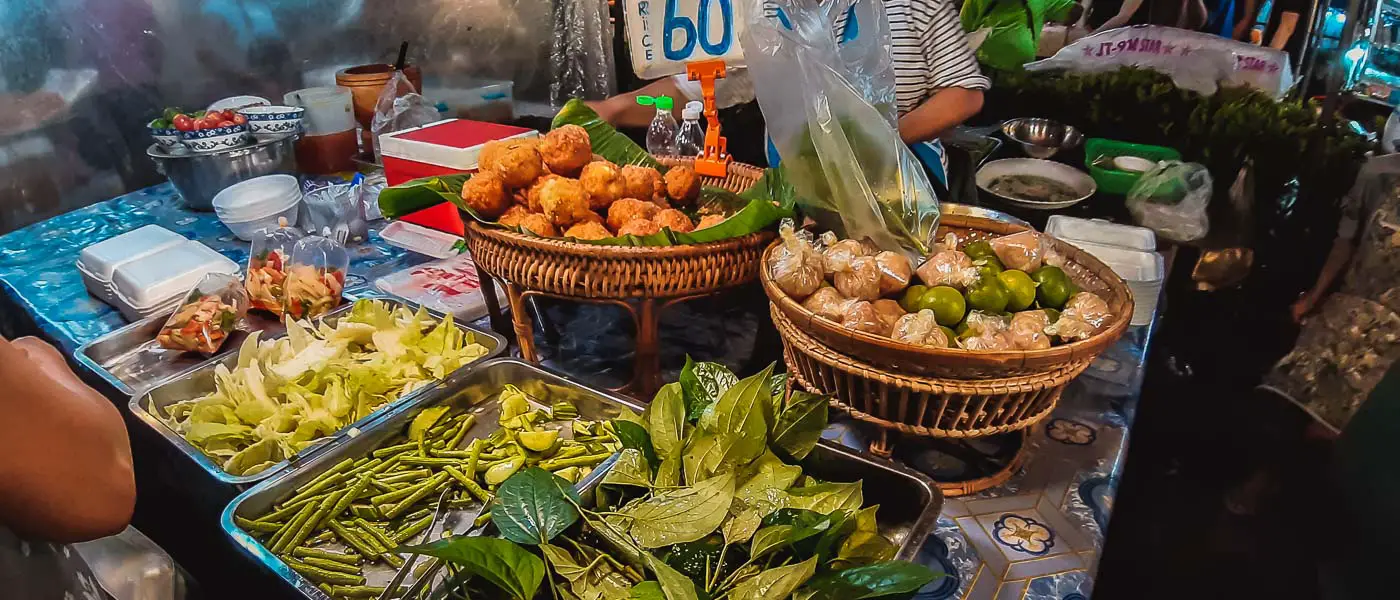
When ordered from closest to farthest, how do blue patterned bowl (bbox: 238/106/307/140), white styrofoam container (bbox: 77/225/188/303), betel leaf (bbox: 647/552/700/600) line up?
betel leaf (bbox: 647/552/700/600) < white styrofoam container (bbox: 77/225/188/303) < blue patterned bowl (bbox: 238/106/307/140)

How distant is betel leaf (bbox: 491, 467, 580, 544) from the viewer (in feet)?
3.20

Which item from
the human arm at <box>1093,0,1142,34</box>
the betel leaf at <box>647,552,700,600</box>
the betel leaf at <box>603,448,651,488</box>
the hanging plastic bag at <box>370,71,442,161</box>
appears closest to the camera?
the betel leaf at <box>647,552,700,600</box>

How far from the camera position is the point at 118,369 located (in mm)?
1830

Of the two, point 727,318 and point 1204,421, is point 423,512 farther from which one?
point 1204,421

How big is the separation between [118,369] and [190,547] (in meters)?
0.48

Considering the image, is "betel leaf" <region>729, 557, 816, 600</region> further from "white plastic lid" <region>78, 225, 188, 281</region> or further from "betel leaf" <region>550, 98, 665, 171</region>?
"white plastic lid" <region>78, 225, 188, 281</region>

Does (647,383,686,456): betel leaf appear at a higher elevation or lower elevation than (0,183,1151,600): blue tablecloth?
higher

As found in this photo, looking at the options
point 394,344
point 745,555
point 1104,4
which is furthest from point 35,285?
point 1104,4

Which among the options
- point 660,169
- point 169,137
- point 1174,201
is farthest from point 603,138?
point 1174,201

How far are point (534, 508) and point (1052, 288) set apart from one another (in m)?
1.02

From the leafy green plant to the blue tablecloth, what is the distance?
26cm

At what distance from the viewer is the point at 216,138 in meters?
2.79

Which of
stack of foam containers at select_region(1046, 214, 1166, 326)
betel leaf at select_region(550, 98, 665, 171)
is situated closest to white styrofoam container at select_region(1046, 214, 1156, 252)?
stack of foam containers at select_region(1046, 214, 1166, 326)

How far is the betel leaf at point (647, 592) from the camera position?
33.8 inches
